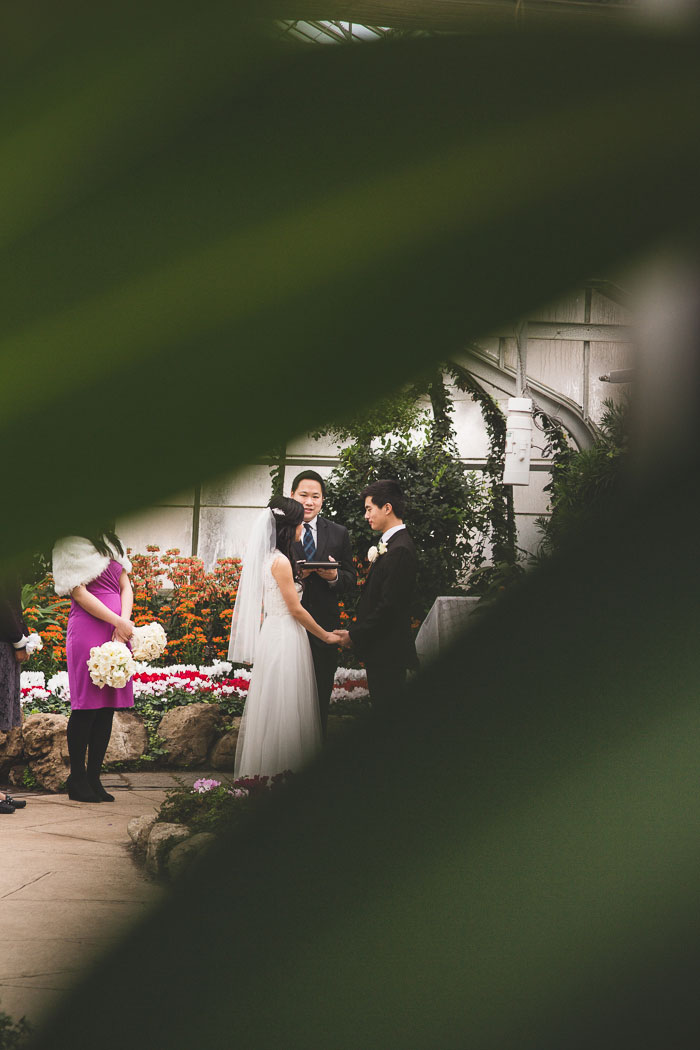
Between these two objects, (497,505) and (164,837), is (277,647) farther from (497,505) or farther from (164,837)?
(497,505)

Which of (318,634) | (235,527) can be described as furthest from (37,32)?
(235,527)

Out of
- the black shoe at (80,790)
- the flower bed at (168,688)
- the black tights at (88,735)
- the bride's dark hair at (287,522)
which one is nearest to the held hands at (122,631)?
the black tights at (88,735)

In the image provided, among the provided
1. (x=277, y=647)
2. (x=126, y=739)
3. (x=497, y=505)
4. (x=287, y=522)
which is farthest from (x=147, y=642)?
(x=497, y=505)

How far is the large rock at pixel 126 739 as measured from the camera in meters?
4.73

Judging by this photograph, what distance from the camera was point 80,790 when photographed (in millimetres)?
4059

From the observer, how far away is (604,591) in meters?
0.09

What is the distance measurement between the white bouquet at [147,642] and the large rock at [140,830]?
0.71 metres

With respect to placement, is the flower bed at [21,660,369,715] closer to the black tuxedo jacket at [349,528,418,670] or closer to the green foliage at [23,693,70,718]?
the green foliage at [23,693,70,718]

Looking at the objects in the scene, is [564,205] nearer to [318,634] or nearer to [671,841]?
[671,841]

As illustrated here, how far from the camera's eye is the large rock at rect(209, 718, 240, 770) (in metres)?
4.88

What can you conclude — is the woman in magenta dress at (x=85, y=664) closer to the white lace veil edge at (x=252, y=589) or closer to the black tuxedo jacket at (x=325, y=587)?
the white lace veil edge at (x=252, y=589)

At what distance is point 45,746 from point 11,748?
0.52 feet

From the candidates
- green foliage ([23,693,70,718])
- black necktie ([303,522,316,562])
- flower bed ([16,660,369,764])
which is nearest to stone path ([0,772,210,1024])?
flower bed ([16,660,369,764])

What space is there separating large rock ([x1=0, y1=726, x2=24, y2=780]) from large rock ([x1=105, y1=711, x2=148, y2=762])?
16.6 inches
